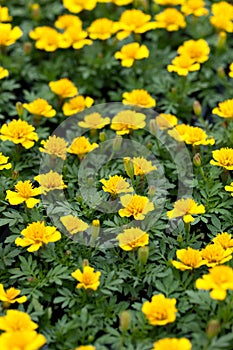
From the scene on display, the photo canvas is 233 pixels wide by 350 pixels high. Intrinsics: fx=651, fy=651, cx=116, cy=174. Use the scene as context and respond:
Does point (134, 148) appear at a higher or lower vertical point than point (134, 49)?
lower

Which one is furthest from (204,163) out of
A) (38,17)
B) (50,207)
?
(38,17)

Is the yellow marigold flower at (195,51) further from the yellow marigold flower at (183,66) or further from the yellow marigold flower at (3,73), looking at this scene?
the yellow marigold flower at (3,73)

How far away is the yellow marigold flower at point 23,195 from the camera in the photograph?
206 cm

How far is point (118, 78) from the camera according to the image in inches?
110

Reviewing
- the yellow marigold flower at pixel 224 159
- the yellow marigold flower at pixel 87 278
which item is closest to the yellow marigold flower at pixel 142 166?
the yellow marigold flower at pixel 224 159

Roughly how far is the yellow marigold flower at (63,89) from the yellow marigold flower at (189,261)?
926mm

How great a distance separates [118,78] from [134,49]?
0.18 metres

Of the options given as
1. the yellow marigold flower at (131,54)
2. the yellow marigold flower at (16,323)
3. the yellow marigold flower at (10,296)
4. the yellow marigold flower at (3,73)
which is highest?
the yellow marigold flower at (131,54)

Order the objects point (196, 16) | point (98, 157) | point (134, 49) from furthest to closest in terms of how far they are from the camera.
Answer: point (196, 16) < point (134, 49) < point (98, 157)

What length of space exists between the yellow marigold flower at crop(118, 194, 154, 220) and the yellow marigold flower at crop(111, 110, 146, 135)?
0.41 meters

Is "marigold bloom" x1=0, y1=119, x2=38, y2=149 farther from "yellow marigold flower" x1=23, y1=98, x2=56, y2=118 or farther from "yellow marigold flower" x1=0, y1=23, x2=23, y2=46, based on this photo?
"yellow marigold flower" x1=0, y1=23, x2=23, y2=46

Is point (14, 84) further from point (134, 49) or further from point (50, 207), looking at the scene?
point (50, 207)

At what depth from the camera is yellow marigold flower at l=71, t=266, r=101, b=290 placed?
185 cm

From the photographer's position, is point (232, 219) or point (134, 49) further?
point (134, 49)
